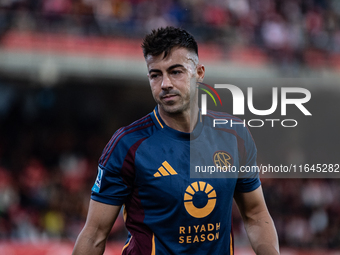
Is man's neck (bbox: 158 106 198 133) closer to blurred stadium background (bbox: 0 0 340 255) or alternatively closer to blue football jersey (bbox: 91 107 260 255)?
blue football jersey (bbox: 91 107 260 255)

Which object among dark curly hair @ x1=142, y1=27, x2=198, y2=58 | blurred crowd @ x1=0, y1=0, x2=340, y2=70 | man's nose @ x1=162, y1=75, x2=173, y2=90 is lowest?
man's nose @ x1=162, y1=75, x2=173, y2=90

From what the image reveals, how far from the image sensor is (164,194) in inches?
82.3

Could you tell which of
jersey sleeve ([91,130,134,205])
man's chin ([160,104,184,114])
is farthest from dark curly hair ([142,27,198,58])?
jersey sleeve ([91,130,134,205])

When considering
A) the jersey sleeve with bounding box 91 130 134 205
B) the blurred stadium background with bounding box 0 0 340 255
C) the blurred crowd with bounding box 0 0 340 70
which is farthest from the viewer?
the blurred crowd with bounding box 0 0 340 70

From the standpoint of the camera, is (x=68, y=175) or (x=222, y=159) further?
(x=68, y=175)

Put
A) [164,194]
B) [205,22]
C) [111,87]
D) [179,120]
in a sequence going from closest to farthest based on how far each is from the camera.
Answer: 1. [164,194]
2. [179,120]
3. [205,22]
4. [111,87]

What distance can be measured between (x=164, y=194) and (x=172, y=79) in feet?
1.96

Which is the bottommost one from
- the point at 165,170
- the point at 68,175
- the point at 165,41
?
the point at 165,170

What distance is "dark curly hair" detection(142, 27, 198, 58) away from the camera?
216cm

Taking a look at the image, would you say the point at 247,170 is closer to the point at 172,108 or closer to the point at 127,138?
the point at 172,108

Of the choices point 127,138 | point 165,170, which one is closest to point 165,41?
point 127,138

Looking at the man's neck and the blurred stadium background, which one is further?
the blurred stadium background

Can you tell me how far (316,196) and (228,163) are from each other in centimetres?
746

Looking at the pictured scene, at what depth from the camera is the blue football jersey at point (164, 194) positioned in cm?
209
